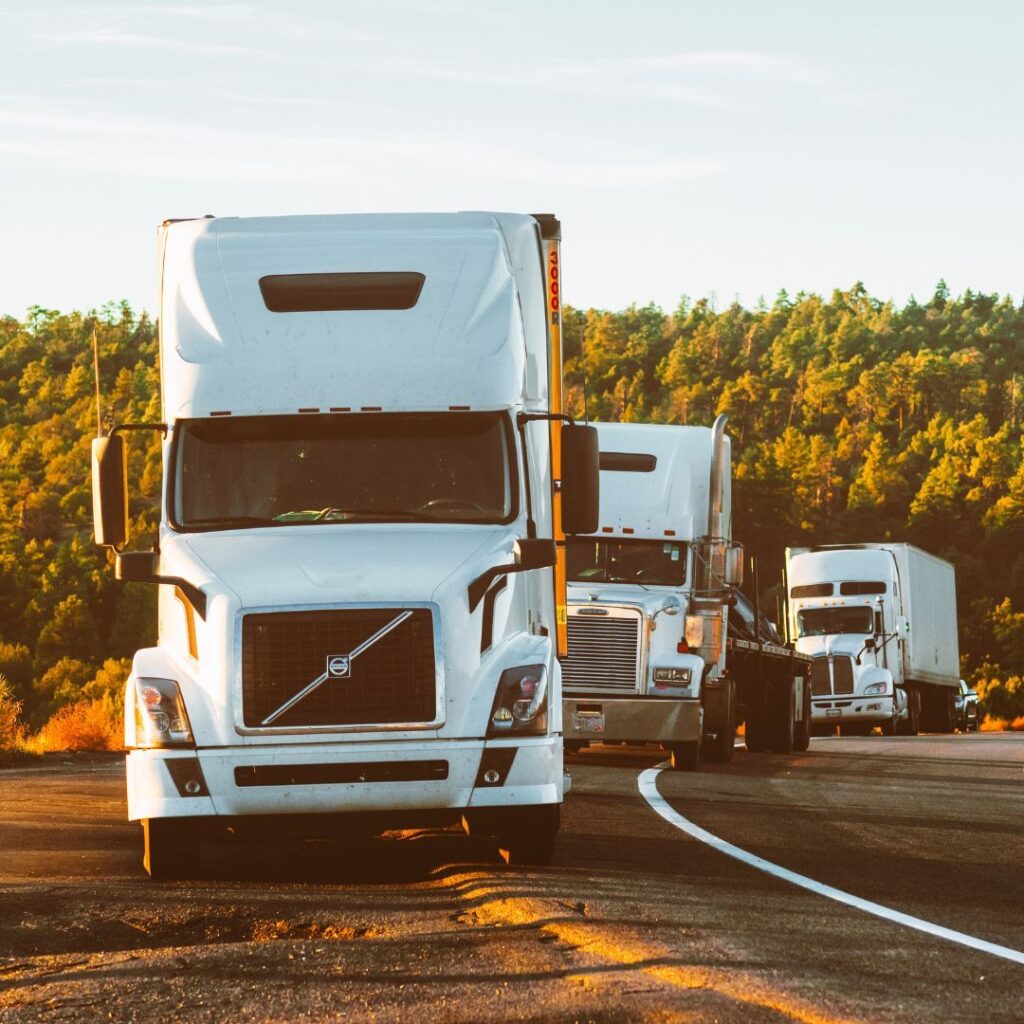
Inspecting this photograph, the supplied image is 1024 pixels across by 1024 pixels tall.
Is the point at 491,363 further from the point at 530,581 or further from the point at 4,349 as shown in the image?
the point at 4,349

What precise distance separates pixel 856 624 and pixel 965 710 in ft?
59.6

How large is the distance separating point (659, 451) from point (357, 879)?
1280 cm

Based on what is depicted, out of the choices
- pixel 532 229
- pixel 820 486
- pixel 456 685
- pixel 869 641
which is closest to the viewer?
pixel 456 685

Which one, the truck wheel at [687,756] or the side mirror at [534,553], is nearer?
the side mirror at [534,553]

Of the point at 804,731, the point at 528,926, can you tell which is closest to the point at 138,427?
the point at 528,926

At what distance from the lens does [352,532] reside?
11.0m

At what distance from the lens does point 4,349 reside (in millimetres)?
113750

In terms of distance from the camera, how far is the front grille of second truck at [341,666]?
10.3 metres

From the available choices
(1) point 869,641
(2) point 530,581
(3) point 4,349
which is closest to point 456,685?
(2) point 530,581

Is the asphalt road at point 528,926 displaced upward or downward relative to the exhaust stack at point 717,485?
downward

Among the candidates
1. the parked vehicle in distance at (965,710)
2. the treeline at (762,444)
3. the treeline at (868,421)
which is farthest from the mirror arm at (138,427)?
the treeline at (868,421)

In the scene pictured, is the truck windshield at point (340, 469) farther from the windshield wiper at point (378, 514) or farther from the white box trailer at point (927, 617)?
the white box trailer at point (927, 617)

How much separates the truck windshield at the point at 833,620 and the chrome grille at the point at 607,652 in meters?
20.0

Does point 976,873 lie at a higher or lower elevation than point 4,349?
lower
